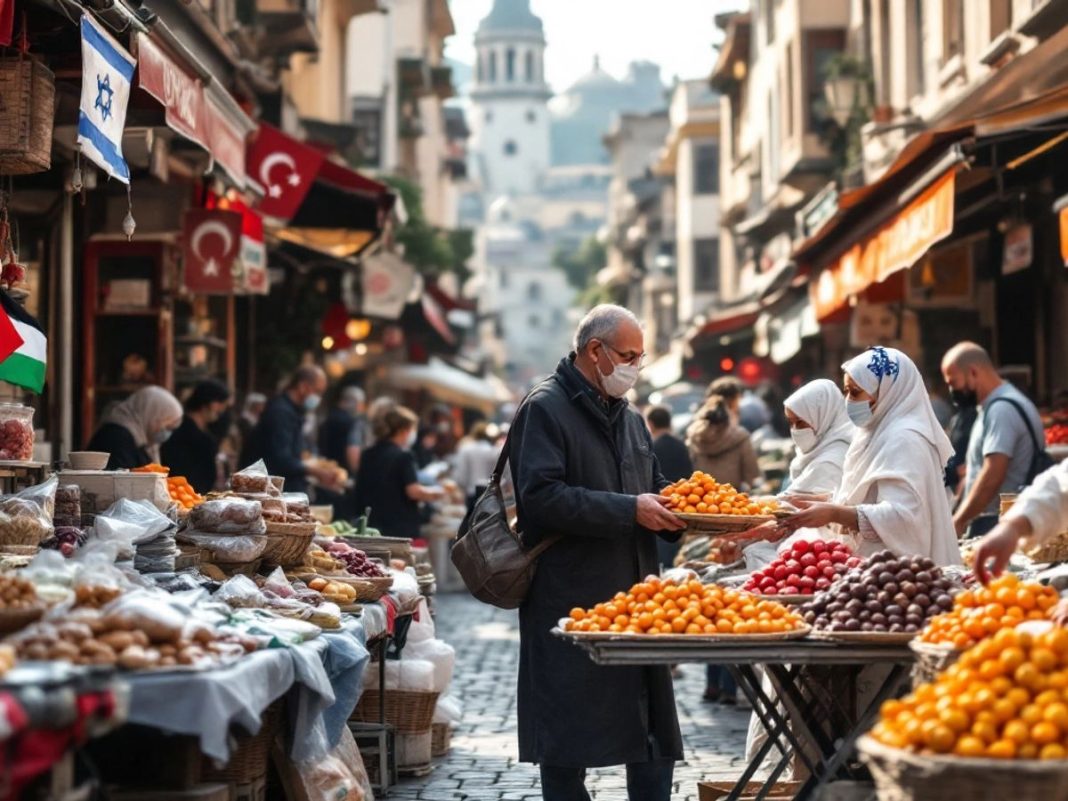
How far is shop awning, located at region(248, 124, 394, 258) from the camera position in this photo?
17234 millimetres

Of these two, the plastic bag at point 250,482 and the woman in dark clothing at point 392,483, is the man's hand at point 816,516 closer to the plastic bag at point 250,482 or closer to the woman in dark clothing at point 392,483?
the plastic bag at point 250,482

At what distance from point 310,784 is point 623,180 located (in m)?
99.9

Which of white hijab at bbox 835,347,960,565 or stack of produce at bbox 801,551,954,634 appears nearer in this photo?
stack of produce at bbox 801,551,954,634

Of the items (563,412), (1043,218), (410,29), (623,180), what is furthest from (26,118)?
(623,180)

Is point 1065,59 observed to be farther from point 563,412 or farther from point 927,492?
point 563,412

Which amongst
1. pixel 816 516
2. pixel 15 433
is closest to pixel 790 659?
pixel 816 516

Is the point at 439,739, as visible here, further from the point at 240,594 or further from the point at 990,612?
the point at 990,612

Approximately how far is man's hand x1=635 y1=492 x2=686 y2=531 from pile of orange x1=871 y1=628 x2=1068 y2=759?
1806 millimetres

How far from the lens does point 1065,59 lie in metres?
12.9

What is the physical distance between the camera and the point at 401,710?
1080 centimetres

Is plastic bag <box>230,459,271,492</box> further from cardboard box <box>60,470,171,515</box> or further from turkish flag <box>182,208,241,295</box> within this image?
turkish flag <box>182,208,241,295</box>

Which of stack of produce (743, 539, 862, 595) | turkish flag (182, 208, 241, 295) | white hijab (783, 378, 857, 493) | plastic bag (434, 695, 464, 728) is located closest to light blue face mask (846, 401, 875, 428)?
stack of produce (743, 539, 862, 595)

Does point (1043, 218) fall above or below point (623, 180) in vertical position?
below

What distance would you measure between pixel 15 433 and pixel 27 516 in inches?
49.8
